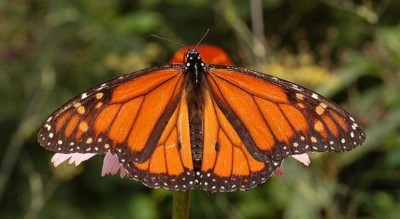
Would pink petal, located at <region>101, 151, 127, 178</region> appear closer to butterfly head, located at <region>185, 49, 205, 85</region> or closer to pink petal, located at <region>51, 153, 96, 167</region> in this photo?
pink petal, located at <region>51, 153, 96, 167</region>

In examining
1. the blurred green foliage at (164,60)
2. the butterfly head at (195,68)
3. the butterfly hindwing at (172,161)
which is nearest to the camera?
the butterfly hindwing at (172,161)

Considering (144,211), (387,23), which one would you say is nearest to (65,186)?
(144,211)

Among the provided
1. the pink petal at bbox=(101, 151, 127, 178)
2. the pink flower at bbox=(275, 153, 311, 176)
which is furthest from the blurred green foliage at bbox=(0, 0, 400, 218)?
the pink petal at bbox=(101, 151, 127, 178)

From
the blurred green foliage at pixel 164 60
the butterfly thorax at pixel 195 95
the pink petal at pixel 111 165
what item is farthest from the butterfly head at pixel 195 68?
the blurred green foliage at pixel 164 60

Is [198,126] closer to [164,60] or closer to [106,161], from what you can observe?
[106,161]

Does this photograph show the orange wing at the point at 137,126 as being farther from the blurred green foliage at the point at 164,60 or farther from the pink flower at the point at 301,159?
the blurred green foliage at the point at 164,60

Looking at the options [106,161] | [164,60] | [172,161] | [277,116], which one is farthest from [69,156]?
[164,60]
